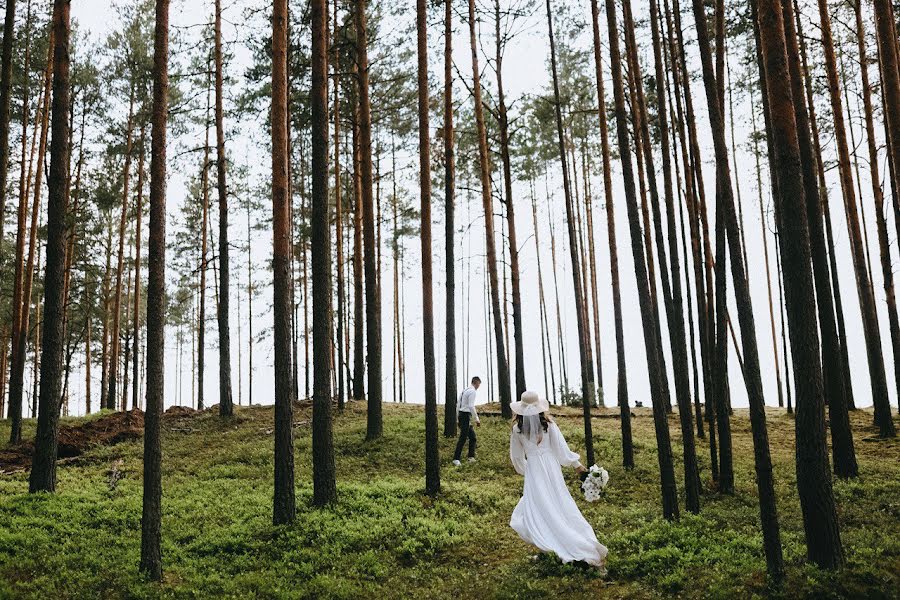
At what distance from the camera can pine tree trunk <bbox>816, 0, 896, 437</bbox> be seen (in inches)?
511

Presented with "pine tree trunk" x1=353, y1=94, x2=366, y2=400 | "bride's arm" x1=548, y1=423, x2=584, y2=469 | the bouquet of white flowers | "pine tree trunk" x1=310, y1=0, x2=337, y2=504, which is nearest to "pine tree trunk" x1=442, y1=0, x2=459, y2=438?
"pine tree trunk" x1=310, y1=0, x2=337, y2=504

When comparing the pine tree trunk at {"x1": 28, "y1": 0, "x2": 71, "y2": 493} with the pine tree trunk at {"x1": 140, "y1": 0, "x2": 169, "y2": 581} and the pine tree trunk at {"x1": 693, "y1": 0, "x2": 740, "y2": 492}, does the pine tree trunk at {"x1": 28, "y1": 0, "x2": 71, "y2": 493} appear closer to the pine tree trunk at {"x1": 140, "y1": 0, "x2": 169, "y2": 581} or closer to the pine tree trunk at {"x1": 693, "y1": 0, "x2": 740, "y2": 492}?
the pine tree trunk at {"x1": 140, "y1": 0, "x2": 169, "y2": 581}

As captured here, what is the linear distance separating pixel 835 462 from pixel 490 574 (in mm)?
6178

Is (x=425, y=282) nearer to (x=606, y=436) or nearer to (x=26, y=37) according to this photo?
(x=606, y=436)

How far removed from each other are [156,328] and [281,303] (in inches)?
77.0

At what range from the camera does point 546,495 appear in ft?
23.6

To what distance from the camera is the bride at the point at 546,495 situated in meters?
6.88

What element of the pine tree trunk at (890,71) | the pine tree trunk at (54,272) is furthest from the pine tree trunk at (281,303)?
the pine tree trunk at (890,71)

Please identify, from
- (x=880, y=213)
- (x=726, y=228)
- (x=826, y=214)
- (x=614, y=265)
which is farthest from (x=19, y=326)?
(x=880, y=213)

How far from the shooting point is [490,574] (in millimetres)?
7191

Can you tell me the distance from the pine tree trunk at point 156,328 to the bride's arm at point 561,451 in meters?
4.79

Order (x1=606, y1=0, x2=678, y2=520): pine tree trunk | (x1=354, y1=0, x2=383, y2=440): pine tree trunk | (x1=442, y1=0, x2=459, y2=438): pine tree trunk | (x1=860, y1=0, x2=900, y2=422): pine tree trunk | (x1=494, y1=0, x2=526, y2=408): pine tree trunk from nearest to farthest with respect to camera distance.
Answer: (x1=606, y1=0, x2=678, y2=520): pine tree trunk
(x1=442, y1=0, x2=459, y2=438): pine tree trunk
(x1=860, y1=0, x2=900, y2=422): pine tree trunk
(x1=354, y1=0, x2=383, y2=440): pine tree trunk
(x1=494, y1=0, x2=526, y2=408): pine tree trunk

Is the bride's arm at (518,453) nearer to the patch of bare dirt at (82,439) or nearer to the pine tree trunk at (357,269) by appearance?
the pine tree trunk at (357,269)

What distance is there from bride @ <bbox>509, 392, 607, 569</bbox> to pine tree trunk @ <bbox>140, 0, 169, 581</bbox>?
4319 mm
